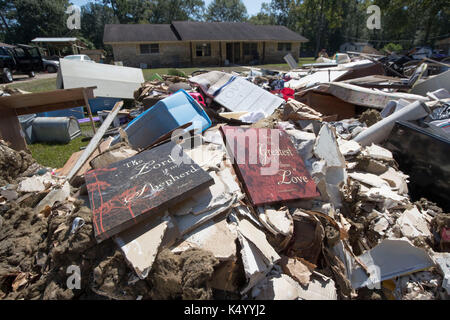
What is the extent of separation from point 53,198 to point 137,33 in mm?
22475

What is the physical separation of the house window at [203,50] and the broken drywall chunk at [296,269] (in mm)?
22656

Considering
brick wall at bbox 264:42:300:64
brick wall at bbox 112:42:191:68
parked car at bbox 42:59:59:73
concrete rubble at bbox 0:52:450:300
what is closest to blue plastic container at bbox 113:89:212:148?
concrete rubble at bbox 0:52:450:300

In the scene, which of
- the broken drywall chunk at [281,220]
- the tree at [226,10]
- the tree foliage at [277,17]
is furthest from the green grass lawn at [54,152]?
the tree at [226,10]

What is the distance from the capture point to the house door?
23.1 metres

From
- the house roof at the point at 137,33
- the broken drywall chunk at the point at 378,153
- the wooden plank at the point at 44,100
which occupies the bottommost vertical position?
the broken drywall chunk at the point at 378,153

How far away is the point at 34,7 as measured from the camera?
1224 inches

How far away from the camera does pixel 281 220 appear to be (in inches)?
82.4

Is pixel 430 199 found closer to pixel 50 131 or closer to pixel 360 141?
pixel 360 141

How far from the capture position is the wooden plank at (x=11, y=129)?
3840 millimetres

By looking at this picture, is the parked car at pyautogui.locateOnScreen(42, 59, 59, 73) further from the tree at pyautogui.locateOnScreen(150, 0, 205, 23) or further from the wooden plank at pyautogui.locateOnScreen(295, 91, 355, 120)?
the tree at pyautogui.locateOnScreen(150, 0, 205, 23)

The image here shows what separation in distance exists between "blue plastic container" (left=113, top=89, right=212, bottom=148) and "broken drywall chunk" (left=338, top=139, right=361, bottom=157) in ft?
6.30

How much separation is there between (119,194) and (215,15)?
56.1 m

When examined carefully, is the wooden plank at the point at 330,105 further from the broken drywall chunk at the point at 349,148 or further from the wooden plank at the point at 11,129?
the wooden plank at the point at 11,129
